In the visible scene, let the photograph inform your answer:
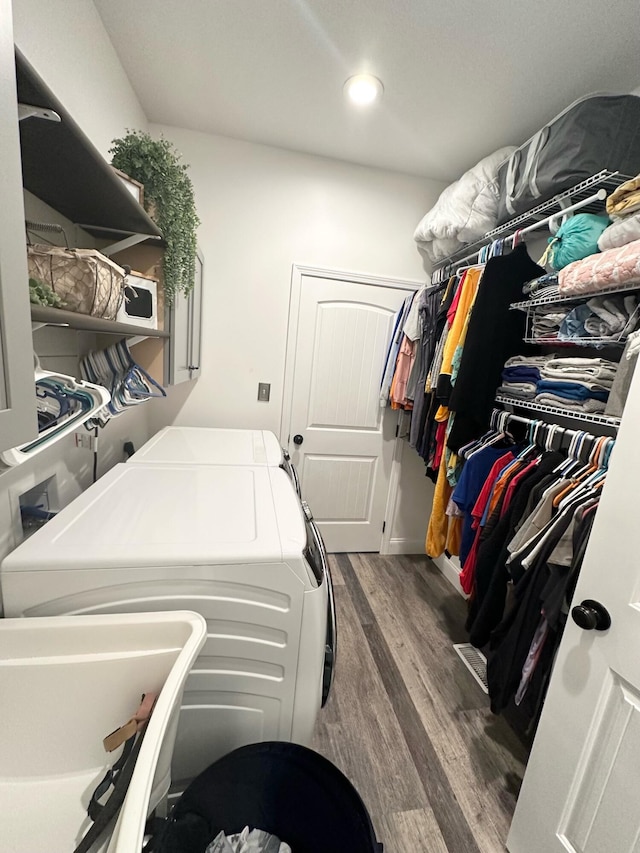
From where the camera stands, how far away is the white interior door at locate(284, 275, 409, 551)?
7.94ft

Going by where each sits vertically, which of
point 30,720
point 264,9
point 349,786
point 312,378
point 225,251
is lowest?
point 349,786

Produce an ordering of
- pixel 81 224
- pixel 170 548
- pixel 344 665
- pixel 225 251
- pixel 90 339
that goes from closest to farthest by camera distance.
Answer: pixel 170 548, pixel 81 224, pixel 90 339, pixel 344 665, pixel 225 251

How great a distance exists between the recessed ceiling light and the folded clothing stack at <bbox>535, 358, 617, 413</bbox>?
4.91 feet

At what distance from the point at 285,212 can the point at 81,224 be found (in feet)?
4.55

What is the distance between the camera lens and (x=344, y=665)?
1.77m

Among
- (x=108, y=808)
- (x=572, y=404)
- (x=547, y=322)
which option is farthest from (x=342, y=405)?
(x=108, y=808)

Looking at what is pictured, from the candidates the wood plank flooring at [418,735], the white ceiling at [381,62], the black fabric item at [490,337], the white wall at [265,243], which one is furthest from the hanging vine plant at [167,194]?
the wood plank flooring at [418,735]

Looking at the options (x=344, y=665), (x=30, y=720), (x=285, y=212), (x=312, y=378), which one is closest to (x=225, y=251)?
(x=285, y=212)

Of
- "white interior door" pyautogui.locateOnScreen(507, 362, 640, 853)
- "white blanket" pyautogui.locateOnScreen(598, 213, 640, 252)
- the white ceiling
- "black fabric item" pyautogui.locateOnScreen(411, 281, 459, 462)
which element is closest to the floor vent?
"white interior door" pyautogui.locateOnScreen(507, 362, 640, 853)

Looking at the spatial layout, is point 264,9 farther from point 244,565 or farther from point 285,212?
point 244,565

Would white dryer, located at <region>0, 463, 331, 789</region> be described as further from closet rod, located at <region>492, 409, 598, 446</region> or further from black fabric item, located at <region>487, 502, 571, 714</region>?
closet rod, located at <region>492, 409, 598, 446</region>

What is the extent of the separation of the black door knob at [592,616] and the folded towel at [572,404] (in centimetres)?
71

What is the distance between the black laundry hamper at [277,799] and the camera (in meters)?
0.89

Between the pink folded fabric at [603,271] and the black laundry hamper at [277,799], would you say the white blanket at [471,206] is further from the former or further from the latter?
the black laundry hamper at [277,799]
